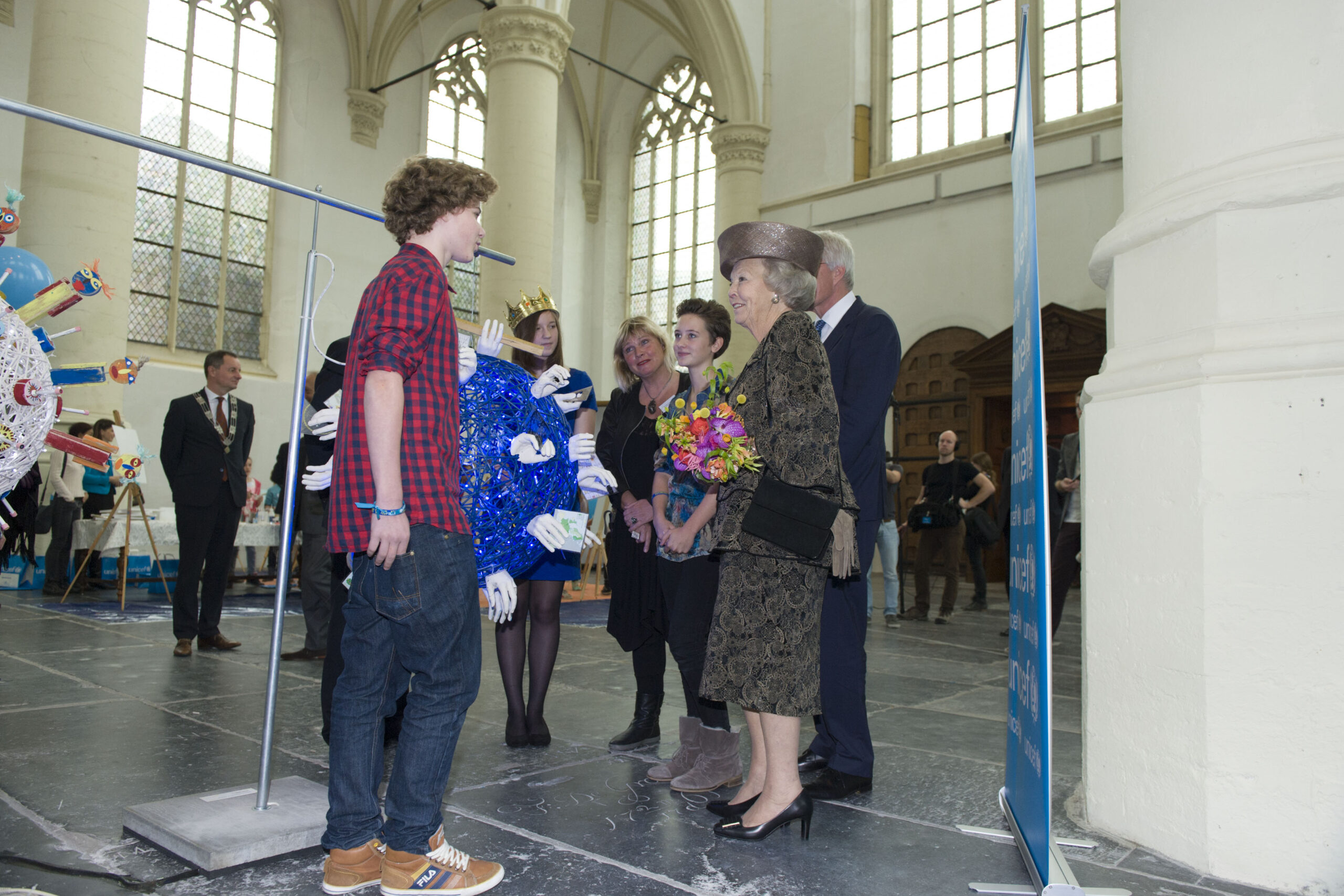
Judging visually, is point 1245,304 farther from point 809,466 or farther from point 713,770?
point 713,770

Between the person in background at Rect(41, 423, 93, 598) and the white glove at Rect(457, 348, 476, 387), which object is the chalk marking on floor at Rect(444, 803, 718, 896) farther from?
the person in background at Rect(41, 423, 93, 598)

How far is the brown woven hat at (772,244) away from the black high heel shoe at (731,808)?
1.43 metres

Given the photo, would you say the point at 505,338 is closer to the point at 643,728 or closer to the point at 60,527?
the point at 643,728

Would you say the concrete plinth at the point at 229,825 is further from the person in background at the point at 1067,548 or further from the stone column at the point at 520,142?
the stone column at the point at 520,142

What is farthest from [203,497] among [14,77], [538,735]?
[14,77]

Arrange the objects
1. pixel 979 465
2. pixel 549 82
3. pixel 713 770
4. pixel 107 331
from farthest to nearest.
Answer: pixel 549 82, pixel 979 465, pixel 107 331, pixel 713 770

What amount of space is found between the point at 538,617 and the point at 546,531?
1.05 m

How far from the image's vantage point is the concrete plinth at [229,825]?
7.18 feet

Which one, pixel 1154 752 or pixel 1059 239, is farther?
pixel 1059 239

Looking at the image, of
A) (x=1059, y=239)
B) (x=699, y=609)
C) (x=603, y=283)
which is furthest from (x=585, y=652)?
(x=603, y=283)

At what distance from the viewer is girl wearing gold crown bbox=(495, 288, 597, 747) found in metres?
3.38

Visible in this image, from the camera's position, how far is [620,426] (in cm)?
369

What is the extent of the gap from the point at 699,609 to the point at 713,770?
0.48 metres

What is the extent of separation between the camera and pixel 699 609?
9.77 feet
